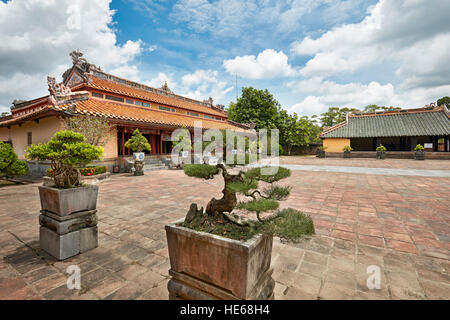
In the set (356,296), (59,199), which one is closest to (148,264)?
(59,199)

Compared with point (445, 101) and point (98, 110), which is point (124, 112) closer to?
point (98, 110)

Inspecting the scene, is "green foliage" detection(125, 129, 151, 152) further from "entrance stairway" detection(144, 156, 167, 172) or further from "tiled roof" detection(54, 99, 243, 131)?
"entrance stairway" detection(144, 156, 167, 172)

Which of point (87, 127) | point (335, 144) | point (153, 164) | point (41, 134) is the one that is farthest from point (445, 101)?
point (41, 134)

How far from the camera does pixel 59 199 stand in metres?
2.72

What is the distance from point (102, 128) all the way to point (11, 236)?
23.1 ft

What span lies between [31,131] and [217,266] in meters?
15.6

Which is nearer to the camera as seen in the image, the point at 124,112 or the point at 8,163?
the point at 8,163

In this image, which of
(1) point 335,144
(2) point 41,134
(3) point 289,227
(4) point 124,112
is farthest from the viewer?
(1) point 335,144

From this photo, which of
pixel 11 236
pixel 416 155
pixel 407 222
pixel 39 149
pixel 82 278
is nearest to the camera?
pixel 82 278

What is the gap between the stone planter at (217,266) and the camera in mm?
1530

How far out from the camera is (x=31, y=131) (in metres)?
12.0

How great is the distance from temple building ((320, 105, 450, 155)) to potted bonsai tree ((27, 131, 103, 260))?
85.4 ft

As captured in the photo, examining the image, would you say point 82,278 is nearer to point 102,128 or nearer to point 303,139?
point 102,128

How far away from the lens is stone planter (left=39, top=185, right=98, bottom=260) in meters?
2.78
